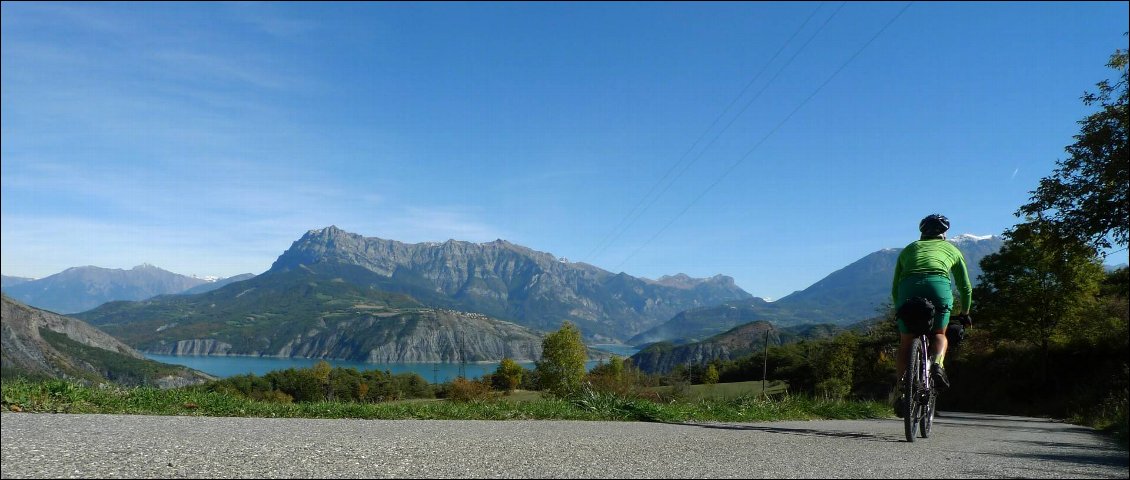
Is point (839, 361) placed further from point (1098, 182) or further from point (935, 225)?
point (935, 225)

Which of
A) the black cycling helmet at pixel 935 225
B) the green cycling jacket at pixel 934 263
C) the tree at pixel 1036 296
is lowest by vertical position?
the green cycling jacket at pixel 934 263

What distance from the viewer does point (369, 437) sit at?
17.6 feet

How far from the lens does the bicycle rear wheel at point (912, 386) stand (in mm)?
6246

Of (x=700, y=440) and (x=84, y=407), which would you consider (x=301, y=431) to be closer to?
(x=84, y=407)

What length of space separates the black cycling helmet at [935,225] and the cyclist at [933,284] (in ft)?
0.89

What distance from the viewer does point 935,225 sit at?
278 inches

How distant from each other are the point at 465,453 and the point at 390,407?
4262mm

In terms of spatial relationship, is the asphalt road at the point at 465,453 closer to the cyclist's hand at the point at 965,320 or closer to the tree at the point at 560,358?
the cyclist's hand at the point at 965,320

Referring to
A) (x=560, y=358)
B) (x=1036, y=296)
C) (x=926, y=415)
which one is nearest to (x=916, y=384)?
(x=926, y=415)

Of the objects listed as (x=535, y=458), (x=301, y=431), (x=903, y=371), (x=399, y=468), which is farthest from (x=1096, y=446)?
(x=301, y=431)

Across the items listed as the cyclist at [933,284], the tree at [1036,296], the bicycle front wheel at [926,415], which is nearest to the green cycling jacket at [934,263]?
the cyclist at [933,284]

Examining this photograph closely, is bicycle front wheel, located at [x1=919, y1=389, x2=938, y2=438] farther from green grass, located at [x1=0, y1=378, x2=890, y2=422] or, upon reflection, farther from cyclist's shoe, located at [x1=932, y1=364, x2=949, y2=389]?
green grass, located at [x1=0, y1=378, x2=890, y2=422]

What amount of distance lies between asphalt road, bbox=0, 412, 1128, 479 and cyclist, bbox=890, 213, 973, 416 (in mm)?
882

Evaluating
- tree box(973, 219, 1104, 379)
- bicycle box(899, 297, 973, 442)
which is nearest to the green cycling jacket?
bicycle box(899, 297, 973, 442)
